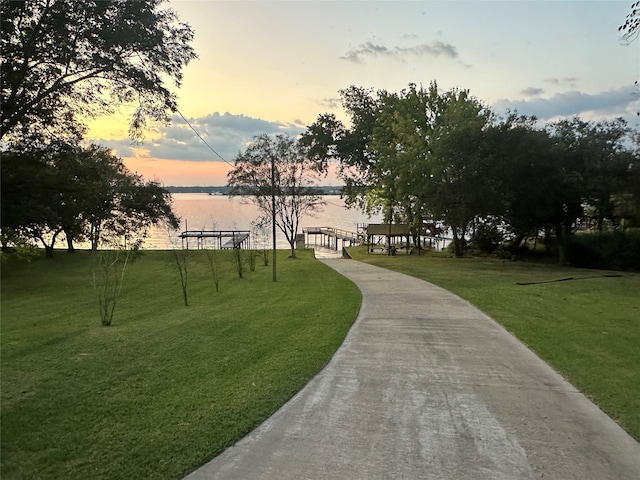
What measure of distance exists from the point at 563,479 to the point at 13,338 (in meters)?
8.16

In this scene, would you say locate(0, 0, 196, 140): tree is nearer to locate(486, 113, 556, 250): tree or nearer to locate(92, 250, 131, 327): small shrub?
locate(92, 250, 131, 327): small shrub

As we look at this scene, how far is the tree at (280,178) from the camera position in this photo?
26.0 m

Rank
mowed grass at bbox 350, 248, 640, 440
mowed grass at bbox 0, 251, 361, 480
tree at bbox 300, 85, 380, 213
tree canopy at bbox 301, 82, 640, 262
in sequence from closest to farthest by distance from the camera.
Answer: mowed grass at bbox 0, 251, 361, 480
mowed grass at bbox 350, 248, 640, 440
tree canopy at bbox 301, 82, 640, 262
tree at bbox 300, 85, 380, 213

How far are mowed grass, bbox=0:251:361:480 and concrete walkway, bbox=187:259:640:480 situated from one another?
0.32 meters

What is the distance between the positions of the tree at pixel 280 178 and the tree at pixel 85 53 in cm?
1367

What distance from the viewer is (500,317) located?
8.48 m

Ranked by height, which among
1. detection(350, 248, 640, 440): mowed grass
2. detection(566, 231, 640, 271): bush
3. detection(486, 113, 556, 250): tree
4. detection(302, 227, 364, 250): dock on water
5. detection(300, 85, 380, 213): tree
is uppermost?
detection(300, 85, 380, 213): tree

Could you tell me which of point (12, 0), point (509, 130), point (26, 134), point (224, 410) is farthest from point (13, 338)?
point (509, 130)

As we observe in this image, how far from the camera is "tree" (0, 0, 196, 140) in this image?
31.8 feet

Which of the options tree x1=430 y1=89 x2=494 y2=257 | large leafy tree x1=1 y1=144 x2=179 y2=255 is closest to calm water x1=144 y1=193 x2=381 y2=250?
large leafy tree x1=1 y1=144 x2=179 y2=255

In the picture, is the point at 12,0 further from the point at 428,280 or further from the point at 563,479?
the point at 428,280

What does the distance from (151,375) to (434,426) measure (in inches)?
130

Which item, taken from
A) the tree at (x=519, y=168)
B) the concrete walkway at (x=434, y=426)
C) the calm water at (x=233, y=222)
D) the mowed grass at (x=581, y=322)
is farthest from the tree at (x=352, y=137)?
the concrete walkway at (x=434, y=426)

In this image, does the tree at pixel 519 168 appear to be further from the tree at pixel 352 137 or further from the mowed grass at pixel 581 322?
the tree at pixel 352 137
